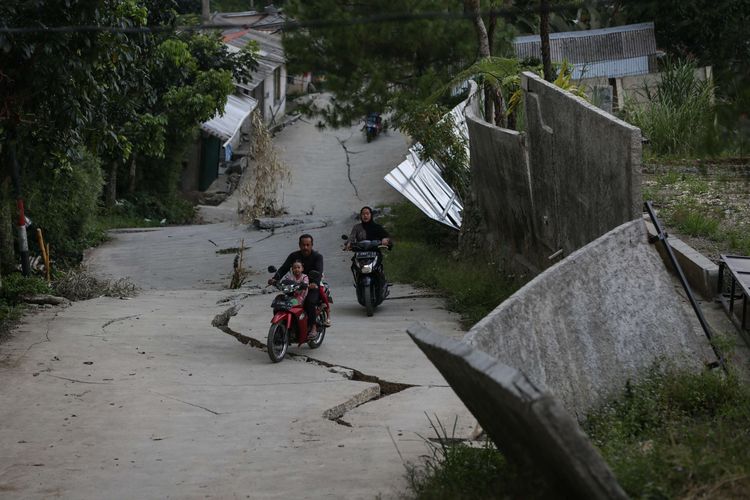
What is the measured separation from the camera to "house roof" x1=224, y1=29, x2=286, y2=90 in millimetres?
35406

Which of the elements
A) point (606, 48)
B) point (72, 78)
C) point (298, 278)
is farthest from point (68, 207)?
point (606, 48)

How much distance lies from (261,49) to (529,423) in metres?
37.1

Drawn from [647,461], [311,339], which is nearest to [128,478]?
[647,461]

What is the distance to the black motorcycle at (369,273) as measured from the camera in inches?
490

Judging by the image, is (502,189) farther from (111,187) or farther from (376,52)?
(111,187)

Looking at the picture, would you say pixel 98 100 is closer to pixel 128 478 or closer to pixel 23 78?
pixel 23 78

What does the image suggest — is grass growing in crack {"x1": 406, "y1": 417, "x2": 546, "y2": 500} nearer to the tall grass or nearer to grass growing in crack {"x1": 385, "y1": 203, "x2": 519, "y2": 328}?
grass growing in crack {"x1": 385, "y1": 203, "x2": 519, "y2": 328}

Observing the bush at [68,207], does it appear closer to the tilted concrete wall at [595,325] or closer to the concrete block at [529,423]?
the tilted concrete wall at [595,325]

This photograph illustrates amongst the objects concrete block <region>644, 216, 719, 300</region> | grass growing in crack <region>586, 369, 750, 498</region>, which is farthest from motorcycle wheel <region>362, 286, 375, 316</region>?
grass growing in crack <region>586, 369, 750, 498</region>

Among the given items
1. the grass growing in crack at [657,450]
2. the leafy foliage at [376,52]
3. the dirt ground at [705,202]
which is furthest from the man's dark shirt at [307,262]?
the leafy foliage at [376,52]

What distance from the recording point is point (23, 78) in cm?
1081

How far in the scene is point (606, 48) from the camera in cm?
2741

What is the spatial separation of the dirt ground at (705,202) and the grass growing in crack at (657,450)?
4.08 metres

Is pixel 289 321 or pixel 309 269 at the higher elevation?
pixel 309 269
